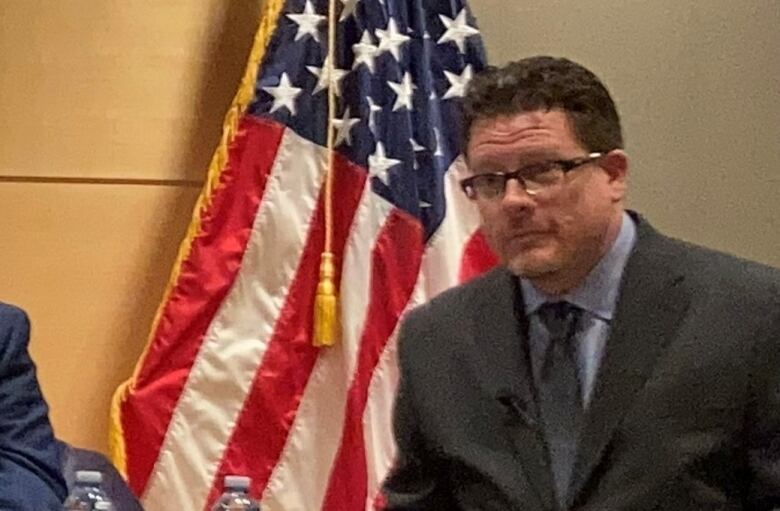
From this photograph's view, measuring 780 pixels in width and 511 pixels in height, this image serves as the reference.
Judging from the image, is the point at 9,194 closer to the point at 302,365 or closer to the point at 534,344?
the point at 302,365

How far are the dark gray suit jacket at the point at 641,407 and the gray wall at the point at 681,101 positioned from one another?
1.15 meters

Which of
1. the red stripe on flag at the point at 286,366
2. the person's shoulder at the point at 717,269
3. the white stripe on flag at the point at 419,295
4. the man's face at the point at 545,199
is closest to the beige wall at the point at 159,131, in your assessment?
the red stripe on flag at the point at 286,366

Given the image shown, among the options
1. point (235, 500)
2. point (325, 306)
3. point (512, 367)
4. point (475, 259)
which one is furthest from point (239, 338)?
point (512, 367)

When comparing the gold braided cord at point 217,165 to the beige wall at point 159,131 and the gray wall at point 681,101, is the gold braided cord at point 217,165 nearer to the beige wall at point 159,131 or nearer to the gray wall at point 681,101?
the beige wall at point 159,131

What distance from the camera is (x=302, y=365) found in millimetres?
3004

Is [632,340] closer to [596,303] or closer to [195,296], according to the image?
[596,303]

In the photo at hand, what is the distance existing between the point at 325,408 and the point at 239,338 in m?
0.26

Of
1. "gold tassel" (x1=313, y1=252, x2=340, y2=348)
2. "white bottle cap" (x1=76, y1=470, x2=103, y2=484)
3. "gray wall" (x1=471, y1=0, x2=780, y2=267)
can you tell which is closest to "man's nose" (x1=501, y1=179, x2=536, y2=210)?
"white bottle cap" (x1=76, y1=470, x2=103, y2=484)

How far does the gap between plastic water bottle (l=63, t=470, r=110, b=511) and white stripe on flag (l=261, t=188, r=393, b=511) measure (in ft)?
2.10

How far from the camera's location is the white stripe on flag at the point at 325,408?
→ 297cm

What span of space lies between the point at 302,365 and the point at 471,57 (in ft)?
2.77

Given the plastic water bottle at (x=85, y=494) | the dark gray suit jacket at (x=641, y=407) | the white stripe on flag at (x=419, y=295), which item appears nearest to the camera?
the dark gray suit jacket at (x=641, y=407)

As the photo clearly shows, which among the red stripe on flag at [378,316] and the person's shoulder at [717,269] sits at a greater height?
the person's shoulder at [717,269]

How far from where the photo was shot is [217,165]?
3041 mm
